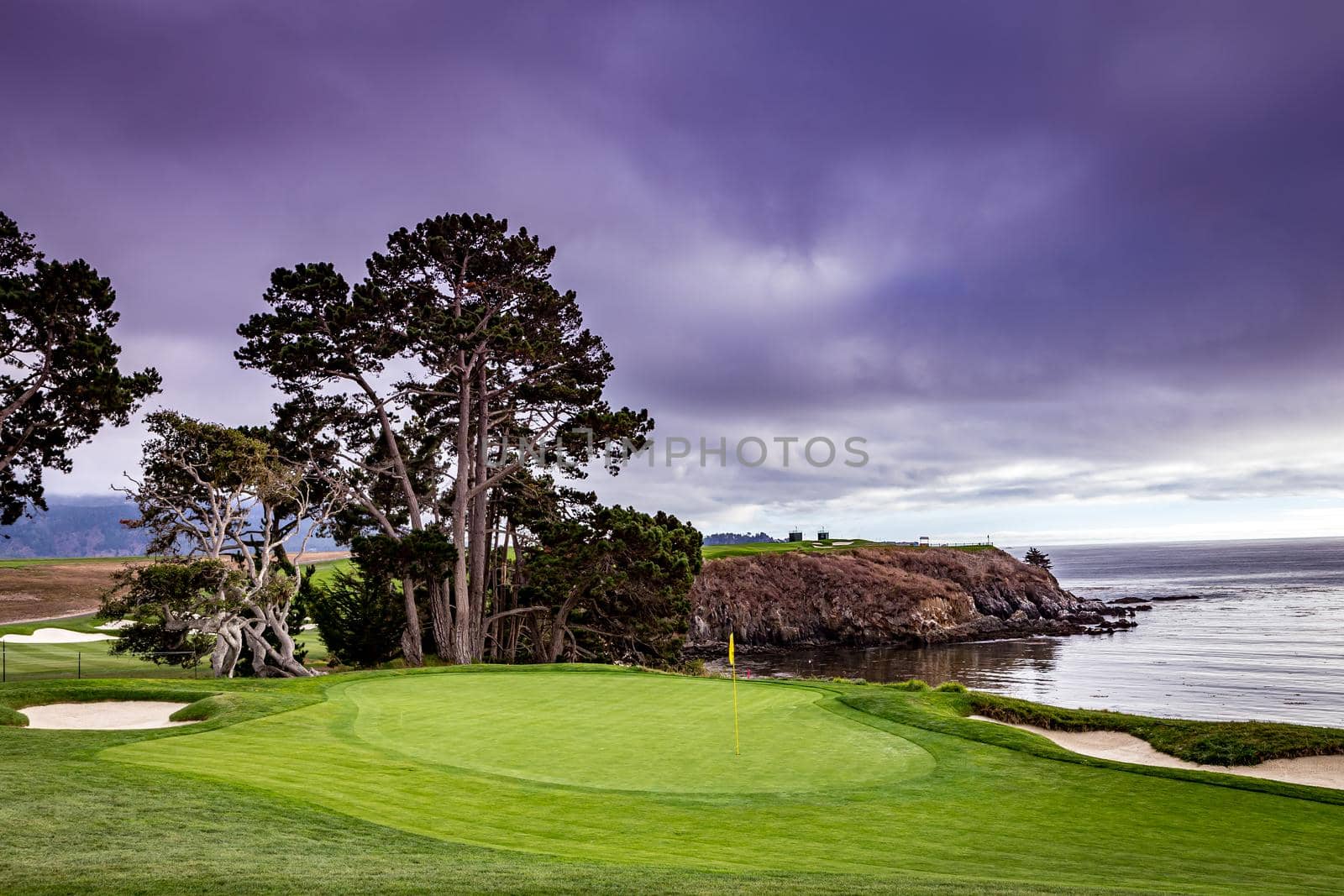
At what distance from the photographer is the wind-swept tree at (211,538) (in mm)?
22172

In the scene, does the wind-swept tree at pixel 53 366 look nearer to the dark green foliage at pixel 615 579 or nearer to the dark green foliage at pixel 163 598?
the dark green foliage at pixel 163 598

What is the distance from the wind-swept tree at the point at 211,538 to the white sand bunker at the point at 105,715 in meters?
7.18

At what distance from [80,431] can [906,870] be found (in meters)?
29.3

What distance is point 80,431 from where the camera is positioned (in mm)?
A: 26078

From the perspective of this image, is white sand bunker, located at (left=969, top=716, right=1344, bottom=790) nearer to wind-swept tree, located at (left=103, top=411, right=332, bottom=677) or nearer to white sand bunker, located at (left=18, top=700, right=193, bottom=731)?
white sand bunker, located at (left=18, top=700, right=193, bottom=731)

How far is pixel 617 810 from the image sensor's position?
8641 mm

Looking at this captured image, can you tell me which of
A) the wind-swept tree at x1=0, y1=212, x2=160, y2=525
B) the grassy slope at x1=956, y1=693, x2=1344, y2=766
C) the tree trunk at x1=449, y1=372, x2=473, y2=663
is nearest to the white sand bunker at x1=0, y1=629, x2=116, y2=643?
the wind-swept tree at x1=0, y1=212, x2=160, y2=525

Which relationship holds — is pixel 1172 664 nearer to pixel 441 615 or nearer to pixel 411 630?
pixel 441 615

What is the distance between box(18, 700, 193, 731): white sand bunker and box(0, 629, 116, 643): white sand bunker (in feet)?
79.0

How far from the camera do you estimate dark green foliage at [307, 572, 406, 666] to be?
31234mm

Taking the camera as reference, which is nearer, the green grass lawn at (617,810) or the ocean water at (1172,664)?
the green grass lawn at (617,810)

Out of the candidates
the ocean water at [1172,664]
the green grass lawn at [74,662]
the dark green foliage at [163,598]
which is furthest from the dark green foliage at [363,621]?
the ocean water at [1172,664]

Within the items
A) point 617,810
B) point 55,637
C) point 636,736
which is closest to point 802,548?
point 55,637

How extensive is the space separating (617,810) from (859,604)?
5417cm
